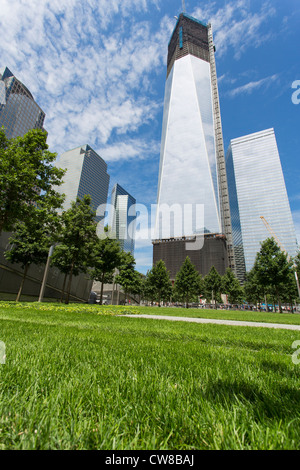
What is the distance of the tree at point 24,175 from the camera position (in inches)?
483

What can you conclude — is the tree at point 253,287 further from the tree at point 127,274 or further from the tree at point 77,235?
the tree at point 77,235

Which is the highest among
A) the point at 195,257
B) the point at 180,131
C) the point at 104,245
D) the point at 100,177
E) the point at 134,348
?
the point at 180,131

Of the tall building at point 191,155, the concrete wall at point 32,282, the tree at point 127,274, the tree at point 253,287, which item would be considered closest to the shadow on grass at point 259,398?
the concrete wall at point 32,282

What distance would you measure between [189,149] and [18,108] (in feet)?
302

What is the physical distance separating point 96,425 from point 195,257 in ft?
471

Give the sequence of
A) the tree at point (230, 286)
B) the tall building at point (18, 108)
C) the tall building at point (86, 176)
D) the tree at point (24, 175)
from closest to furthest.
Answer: the tree at point (24, 175) → the tree at point (230, 286) → the tall building at point (18, 108) → the tall building at point (86, 176)

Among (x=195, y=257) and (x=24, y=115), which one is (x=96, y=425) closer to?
(x=24, y=115)

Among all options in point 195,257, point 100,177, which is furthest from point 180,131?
point 195,257

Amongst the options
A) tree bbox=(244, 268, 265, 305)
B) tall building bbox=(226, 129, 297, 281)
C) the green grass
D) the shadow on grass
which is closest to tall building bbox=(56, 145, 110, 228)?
tree bbox=(244, 268, 265, 305)

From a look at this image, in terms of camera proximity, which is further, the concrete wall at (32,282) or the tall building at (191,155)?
the tall building at (191,155)

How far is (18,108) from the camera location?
99.0 metres

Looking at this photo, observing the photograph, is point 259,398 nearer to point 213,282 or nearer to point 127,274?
point 127,274
